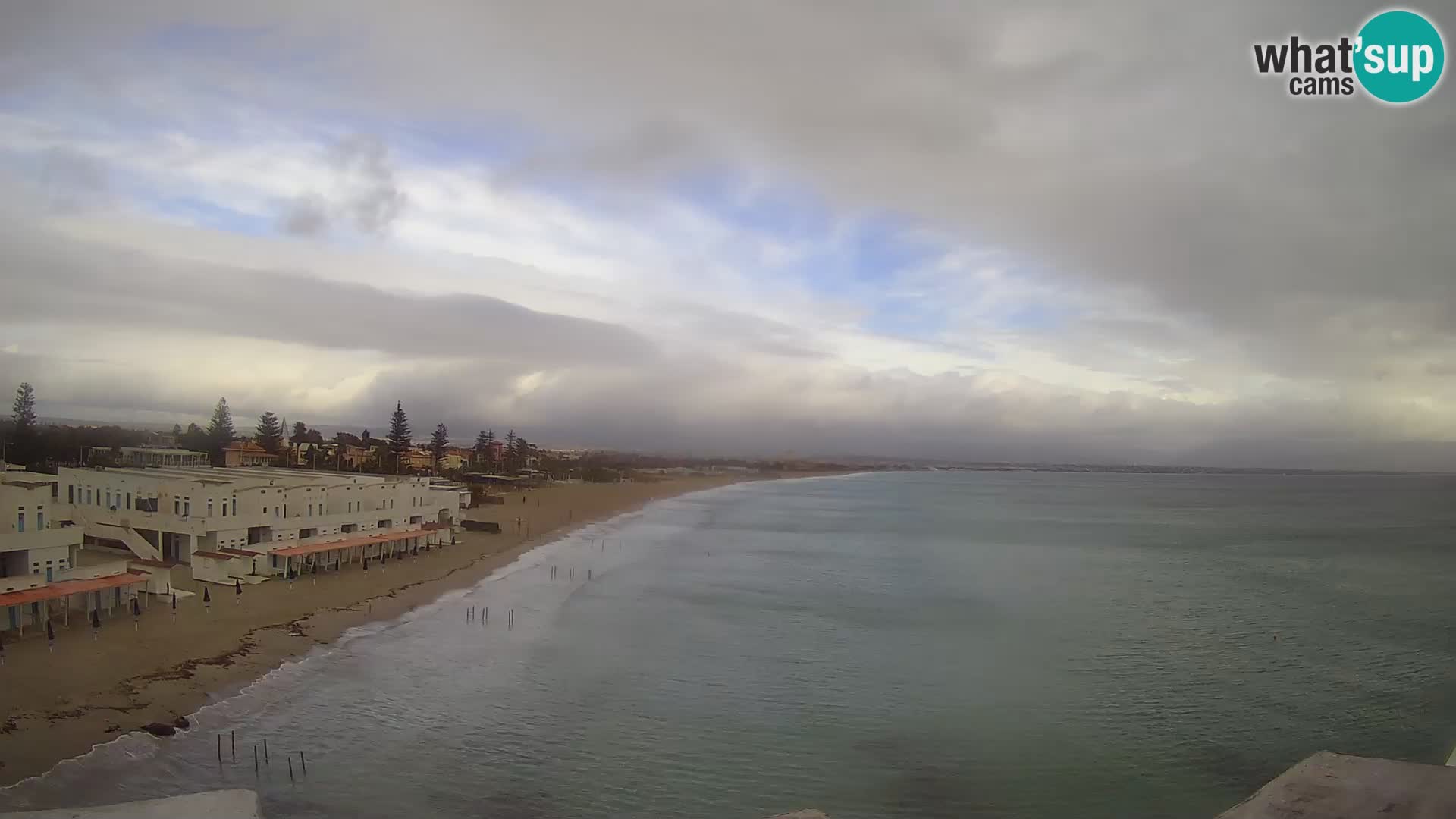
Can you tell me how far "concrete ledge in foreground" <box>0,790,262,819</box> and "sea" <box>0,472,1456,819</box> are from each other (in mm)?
948

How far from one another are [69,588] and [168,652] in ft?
14.2

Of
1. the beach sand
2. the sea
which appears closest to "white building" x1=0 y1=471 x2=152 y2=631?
the beach sand

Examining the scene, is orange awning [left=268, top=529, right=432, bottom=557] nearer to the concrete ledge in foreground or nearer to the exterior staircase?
the exterior staircase

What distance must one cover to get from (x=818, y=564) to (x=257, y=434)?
74862 mm

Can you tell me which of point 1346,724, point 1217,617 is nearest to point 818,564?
point 1217,617

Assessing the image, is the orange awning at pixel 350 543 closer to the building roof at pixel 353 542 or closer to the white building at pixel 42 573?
the building roof at pixel 353 542

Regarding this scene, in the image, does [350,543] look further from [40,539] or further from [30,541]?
[30,541]

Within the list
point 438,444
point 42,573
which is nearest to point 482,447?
point 438,444

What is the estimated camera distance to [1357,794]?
37.8 feet

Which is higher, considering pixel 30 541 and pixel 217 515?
pixel 30 541

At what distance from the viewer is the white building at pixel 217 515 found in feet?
106

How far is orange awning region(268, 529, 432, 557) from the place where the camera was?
33312mm

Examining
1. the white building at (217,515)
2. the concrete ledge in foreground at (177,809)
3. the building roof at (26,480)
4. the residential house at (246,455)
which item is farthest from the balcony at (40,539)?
the residential house at (246,455)

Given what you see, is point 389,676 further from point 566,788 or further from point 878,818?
point 878,818
